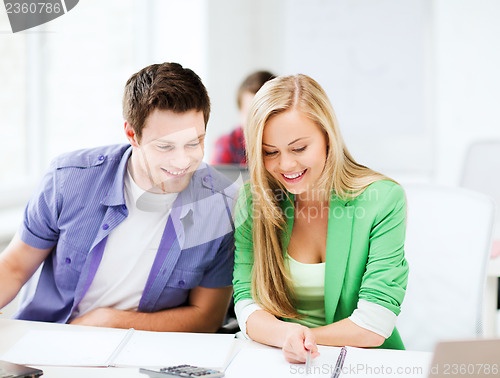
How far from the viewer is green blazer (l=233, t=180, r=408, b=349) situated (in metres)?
1.21

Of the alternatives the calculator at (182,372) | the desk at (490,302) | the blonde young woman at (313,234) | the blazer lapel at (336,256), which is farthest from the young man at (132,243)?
the desk at (490,302)

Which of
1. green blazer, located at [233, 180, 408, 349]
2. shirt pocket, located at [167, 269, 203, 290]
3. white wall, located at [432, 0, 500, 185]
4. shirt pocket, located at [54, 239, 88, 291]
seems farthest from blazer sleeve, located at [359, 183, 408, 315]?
white wall, located at [432, 0, 500, 185]

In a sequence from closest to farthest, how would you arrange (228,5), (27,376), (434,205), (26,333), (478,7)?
(27,376) → (26,333) → (434,205) → (478,7) → (228,5)

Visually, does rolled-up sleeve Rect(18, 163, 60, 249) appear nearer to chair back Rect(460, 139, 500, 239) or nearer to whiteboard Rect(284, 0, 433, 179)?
chair back Rect(460, 139, 500, 239)

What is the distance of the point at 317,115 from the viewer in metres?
1.23

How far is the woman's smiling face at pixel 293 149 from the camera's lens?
1.23 meters

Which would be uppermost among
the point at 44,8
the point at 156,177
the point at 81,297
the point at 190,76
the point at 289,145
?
the point at 44,8

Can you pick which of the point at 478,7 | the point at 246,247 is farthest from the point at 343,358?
the point at 478,7

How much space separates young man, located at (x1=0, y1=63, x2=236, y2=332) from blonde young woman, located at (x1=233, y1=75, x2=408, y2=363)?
0.41 feet

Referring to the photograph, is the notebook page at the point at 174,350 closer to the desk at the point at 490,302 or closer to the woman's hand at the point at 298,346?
the woman's hand at the point at 298,346

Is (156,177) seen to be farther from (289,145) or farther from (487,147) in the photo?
(487,147)

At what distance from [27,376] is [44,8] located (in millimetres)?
1995

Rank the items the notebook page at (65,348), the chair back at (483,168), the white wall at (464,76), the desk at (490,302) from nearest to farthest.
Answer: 1. the notebook page at (65,348)
2. the desk at (490,302)
3. the chair back at (483,168)
4. the white wall at (464,76)

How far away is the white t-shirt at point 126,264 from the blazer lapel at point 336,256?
1.36 feet
